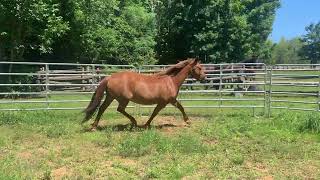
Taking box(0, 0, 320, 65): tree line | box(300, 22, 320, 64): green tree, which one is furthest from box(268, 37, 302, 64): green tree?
Answer: box(0, 0, 320, 65): tree line

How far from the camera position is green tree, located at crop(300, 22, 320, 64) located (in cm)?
9976

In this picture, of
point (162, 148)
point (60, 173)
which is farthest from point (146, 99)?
point (60, 173)

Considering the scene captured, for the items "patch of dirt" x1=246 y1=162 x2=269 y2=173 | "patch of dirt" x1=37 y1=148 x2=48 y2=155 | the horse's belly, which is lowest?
"patch of dirt" x1=246 y1=162 x2=269 y2=173

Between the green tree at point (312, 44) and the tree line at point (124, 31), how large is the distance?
220ft

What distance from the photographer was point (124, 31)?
94.7ft

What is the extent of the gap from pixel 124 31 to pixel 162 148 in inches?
832

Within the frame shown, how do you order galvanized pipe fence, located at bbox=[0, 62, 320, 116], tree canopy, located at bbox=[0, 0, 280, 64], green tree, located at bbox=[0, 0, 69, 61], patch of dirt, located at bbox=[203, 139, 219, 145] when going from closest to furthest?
patch of dirt, located at bbox=[203, 139, 219, 145]
galvanized pipe fence, located at bbox=[0, 62, 320, 116]
green tree, located at bbox=[0, 0, 69, 61]
tree canopy, located at bbox=[0, 0, 280, 64]

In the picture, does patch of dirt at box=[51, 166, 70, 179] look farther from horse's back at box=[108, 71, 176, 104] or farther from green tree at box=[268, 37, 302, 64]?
green tree at box=[268, 37, 302, 64]

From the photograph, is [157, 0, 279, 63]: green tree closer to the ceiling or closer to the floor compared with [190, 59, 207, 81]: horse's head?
closer to the ceiling

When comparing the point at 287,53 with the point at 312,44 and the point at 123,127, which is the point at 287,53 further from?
the point at 123,127

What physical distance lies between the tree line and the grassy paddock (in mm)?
9508

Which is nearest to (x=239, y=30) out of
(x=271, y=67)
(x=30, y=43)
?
(x=30, y=43)

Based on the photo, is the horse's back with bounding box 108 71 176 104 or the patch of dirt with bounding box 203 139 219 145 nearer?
the patch of dirt with bounding box 203 139 219 145

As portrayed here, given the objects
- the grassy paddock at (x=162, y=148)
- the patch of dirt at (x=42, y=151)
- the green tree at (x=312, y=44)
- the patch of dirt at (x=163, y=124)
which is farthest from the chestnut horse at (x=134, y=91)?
the green tree at (x=312, y=44)
